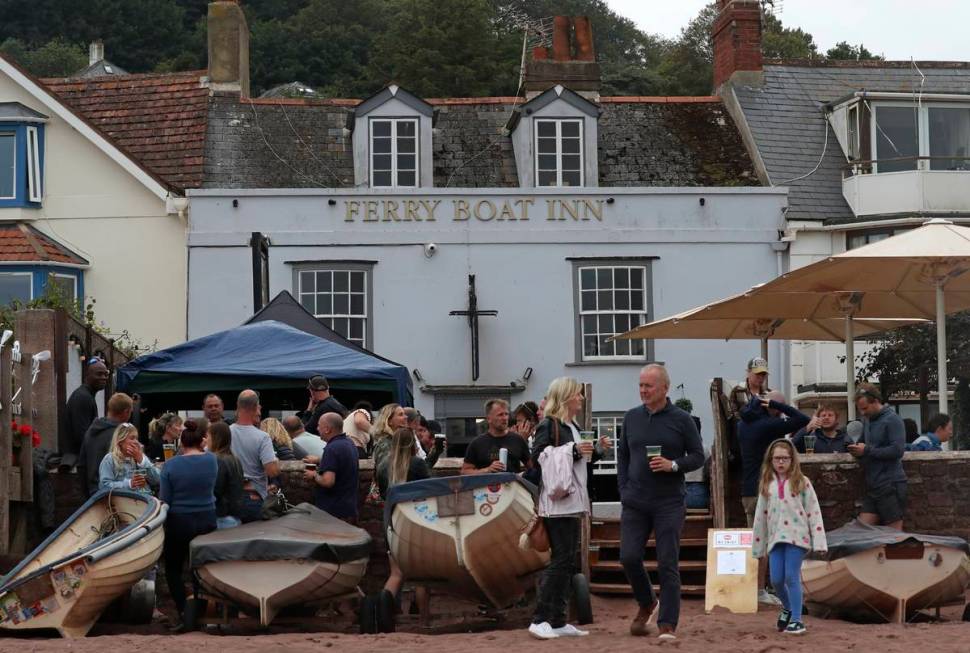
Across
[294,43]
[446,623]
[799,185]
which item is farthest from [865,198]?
[294,43]

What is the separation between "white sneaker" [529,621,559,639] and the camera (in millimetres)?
12211

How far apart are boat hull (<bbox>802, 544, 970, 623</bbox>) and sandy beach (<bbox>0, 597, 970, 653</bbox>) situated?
22 cm

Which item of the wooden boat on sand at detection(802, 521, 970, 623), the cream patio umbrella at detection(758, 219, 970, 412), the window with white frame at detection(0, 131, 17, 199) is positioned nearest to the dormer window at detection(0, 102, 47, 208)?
the window with white frame at detection(0, 131, 17, 199)

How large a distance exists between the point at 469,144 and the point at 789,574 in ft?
Answer: 60.2

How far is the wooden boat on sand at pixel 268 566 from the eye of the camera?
13.0m

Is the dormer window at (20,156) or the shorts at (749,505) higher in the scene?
the dormer window at (20,156)

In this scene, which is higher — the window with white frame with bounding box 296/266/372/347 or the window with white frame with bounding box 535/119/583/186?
the window with white frame with bounding box 535/119/583/186

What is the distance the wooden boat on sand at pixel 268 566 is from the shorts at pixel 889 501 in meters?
4.67

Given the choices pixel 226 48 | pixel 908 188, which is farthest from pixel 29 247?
pixel 908 188

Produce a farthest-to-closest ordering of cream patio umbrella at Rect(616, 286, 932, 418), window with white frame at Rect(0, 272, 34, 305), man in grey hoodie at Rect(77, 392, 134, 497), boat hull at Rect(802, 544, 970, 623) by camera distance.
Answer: window with white frame at Rect(0, 272, 34, 305) < cream patio umbrella at Rect(616, 286, 932, 418) < man in grey hoodie at Rect(77, 392, 134, 497) < boat hull at Rect(802, 544, 970, 623)

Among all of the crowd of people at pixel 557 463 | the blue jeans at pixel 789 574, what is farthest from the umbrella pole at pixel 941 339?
the blue jeans at pixel 789 574

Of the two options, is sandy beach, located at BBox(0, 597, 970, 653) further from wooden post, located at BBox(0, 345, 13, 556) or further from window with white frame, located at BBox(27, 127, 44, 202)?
window with white frame, located at BBox(27, 127, 44, 202)

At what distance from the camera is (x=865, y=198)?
29.3m

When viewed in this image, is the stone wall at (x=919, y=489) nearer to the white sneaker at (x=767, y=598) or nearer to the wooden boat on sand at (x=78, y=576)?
the white sneaker at (x=767, y=598)
